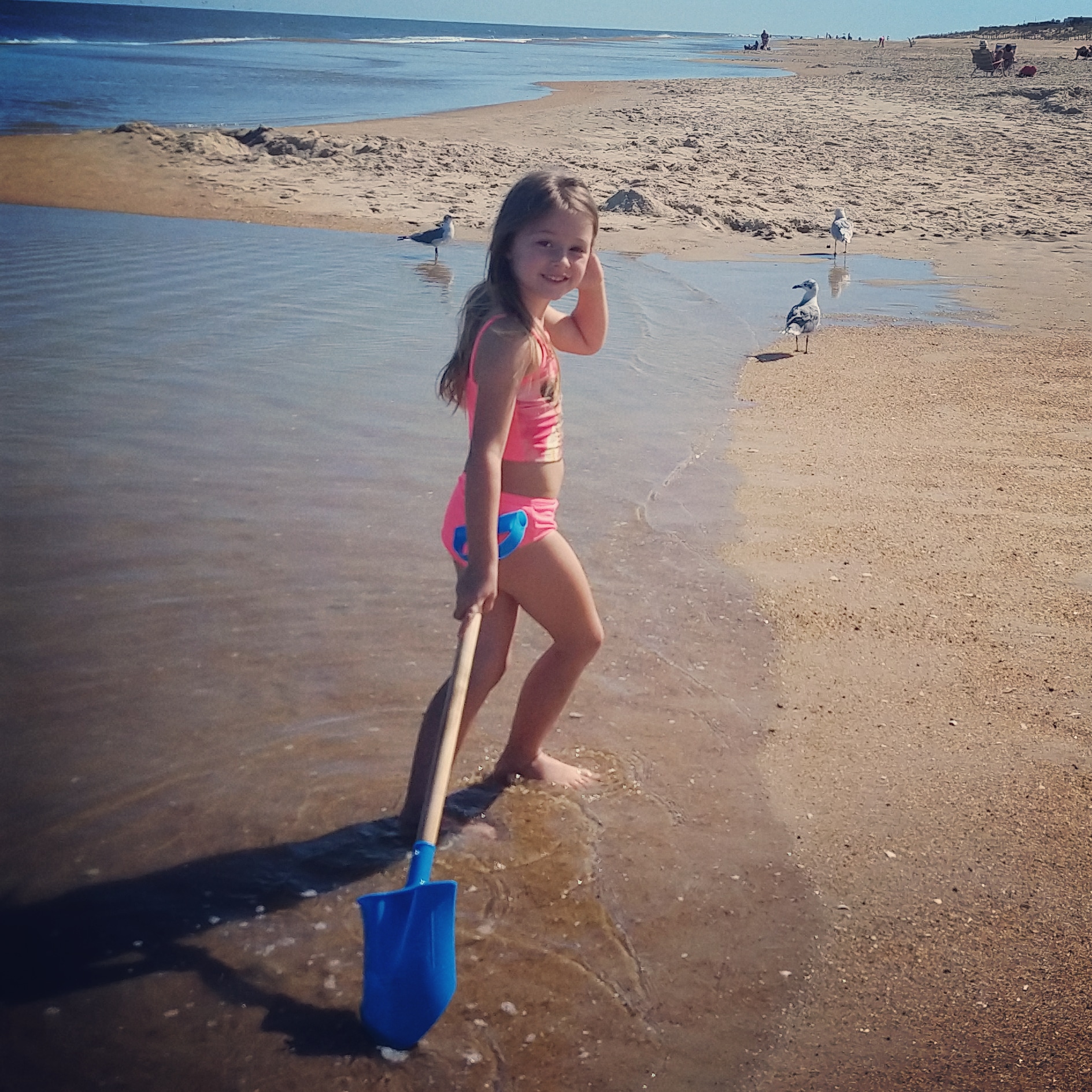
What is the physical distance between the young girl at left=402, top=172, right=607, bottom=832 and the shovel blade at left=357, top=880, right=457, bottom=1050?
47 centimetres

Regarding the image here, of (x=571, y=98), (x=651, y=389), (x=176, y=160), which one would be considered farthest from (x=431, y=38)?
(x=651, y=389)

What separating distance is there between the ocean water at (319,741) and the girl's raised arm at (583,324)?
3.58ft

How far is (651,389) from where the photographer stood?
6.29 metres

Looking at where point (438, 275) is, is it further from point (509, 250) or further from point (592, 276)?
point (509, 250)

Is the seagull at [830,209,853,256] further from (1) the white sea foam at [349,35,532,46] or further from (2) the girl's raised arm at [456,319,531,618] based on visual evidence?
(1) the white sea foam at [349,35,532,46]

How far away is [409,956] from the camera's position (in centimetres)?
200

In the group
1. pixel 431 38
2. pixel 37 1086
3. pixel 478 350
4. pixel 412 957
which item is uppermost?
pixel 431 38

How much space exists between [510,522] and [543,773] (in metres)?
0.75

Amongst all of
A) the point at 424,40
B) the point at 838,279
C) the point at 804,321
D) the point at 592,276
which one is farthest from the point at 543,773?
the point at 424,40

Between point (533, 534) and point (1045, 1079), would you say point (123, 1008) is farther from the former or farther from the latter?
point (1045, 1079)

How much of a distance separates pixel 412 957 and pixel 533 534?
3.06ft

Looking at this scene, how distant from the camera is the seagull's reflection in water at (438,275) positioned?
344 inches

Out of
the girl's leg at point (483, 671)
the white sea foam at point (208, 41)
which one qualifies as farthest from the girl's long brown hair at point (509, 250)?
the white sea foam at point (208, 41)

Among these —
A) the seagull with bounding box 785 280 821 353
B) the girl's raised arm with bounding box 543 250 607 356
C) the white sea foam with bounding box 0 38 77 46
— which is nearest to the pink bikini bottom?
the girl's raised arm with bounding box 543 250 607 356
